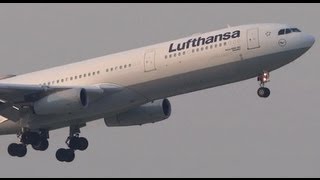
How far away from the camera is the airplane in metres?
99.3

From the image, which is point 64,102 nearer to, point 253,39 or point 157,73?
point 157,73

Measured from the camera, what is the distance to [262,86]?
99.6 metres

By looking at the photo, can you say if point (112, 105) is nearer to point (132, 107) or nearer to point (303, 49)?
point (132, 107)

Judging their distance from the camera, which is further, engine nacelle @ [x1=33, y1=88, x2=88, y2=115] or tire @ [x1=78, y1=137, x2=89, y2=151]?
tire @ [x1=78, y1=137, x2=89, y2=151]

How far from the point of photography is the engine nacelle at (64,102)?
9975cm

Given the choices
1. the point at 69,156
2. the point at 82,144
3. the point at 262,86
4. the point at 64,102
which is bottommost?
the point at 64,102

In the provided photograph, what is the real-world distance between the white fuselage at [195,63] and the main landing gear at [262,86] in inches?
14.2

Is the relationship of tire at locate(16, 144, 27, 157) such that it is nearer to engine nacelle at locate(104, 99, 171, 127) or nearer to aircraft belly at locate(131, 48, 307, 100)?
engine nacelle at locate(104, 99, 171, 127)

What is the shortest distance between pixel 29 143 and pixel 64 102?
21.7 ft

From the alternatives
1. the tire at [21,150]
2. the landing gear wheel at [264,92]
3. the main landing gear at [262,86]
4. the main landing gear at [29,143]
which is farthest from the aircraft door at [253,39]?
the tire at [21,150]

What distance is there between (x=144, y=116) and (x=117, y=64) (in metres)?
7.44

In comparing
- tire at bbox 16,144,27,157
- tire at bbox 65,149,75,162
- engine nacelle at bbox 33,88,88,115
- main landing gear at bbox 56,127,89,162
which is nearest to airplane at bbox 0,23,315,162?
engine nacelle at bbox 33,88,88,115

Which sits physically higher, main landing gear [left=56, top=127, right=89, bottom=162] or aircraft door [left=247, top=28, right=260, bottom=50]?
aircraft door [left=247, top=28, right=260, bottom=50]

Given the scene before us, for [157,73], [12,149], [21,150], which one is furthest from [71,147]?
[157,73]
